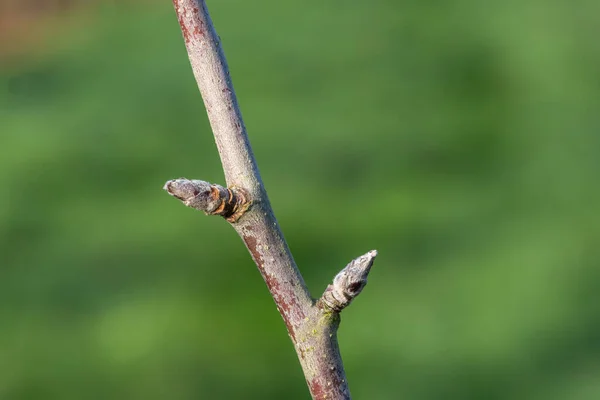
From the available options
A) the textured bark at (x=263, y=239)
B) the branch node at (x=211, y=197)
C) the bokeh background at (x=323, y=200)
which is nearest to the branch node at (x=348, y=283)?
the textured bark at (x=263, y=239)

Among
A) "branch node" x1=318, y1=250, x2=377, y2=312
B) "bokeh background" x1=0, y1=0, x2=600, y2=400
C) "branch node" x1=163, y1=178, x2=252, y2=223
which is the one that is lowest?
"bokeh background" x1=0, y1=0, x2=600, y2=400

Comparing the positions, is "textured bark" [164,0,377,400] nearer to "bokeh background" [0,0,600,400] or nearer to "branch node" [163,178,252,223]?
"branch node" [163,178,252,223]

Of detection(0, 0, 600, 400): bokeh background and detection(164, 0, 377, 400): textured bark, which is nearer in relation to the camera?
detection(164, 0, 377, 400): textured bark

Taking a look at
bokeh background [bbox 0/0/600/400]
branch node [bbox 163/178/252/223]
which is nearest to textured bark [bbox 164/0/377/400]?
branch node [bbox 163/178/252/223]

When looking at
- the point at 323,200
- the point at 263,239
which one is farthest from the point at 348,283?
the point at 323,200

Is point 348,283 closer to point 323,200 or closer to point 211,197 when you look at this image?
point 211,197

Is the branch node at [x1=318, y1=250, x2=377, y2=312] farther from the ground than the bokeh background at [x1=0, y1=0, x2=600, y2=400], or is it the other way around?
the branch node at [x1=318, y1=250, x2=377, y2=312]

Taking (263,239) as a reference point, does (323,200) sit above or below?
below

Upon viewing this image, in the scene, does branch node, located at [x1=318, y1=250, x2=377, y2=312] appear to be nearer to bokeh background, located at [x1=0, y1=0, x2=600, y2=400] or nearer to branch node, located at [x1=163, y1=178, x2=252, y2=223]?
branch node, located at [x1=163, y1=178, x2=252, y2=223]
